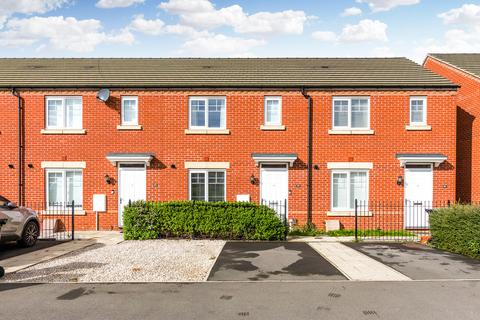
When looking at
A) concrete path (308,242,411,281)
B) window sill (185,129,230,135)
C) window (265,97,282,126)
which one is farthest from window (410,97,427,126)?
window sill (185,129,230,135)

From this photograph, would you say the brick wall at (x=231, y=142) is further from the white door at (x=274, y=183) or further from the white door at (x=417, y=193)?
the white door at (x=417, y=193)

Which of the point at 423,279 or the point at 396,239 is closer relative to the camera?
the point at 423,279

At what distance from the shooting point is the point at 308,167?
1565cm

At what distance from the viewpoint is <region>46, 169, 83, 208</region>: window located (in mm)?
15727

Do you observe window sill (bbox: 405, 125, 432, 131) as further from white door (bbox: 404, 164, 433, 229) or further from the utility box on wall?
the utility box on wall

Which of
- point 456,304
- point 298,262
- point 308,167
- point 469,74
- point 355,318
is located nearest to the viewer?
point 355,318

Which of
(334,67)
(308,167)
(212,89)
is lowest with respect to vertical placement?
(308,167)

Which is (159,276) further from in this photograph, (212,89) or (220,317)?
(212,89)

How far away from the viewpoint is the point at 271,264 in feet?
30.6

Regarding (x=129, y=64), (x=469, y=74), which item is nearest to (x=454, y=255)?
(x=469, y=74)

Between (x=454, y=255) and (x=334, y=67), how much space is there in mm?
10184

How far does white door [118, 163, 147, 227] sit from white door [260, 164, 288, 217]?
4.71m

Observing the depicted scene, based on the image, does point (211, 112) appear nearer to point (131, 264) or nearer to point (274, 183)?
point (274, 183)

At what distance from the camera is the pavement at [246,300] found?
233 inches
